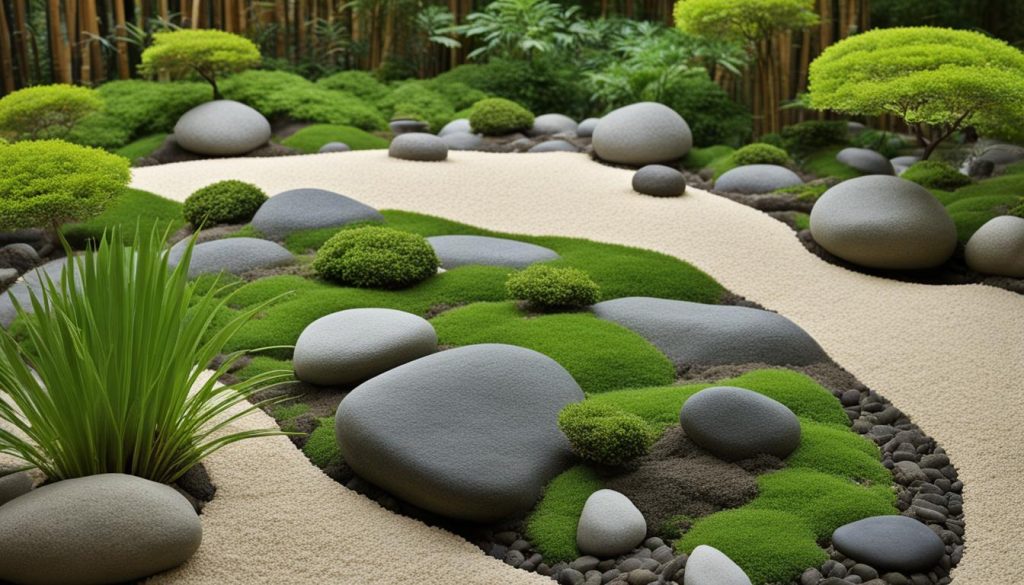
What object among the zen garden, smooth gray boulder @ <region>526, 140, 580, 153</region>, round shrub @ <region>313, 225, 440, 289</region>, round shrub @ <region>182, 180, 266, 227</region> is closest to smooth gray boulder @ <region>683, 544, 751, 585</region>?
the zen garden

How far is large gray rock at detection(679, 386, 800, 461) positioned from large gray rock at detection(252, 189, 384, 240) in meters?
4.62

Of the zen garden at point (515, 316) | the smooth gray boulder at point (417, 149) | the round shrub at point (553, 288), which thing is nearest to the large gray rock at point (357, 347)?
the zen garden at point (515, 316)

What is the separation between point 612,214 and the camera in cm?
1043

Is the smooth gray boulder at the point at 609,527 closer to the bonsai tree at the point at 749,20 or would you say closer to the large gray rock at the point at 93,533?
the large gray rock at the point at 93,533

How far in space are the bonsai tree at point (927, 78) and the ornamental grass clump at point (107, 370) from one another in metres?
6.85

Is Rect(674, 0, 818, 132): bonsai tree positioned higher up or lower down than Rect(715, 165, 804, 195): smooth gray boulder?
higher up

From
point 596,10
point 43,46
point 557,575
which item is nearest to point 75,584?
point 557,575

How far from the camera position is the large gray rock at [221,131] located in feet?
42.2

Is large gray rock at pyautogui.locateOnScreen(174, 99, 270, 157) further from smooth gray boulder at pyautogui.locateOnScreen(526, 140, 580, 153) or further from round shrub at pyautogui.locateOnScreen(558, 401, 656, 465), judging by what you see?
round shrub at pyautogui.locateOnScreen(558, 401, 656, 465)

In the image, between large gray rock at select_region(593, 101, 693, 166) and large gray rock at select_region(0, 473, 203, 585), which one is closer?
large gray rock at select_region(0, 473, 203, 585)

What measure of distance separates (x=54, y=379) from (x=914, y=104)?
8079 mm

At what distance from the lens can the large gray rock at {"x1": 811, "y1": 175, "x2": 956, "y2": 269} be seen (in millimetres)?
9117

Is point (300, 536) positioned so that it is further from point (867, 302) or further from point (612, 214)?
point (612, 214)

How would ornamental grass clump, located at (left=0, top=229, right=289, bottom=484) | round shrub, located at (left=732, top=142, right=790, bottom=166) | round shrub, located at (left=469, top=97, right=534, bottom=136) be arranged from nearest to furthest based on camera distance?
ornamental grass clump, located at (left=0, top=229, right=289, bottom=484) → round shrub, located at (left=732, top=142, right=790, bottom=166) → round shrub, located at (left=469, top=97, right=534, bottom=136)
